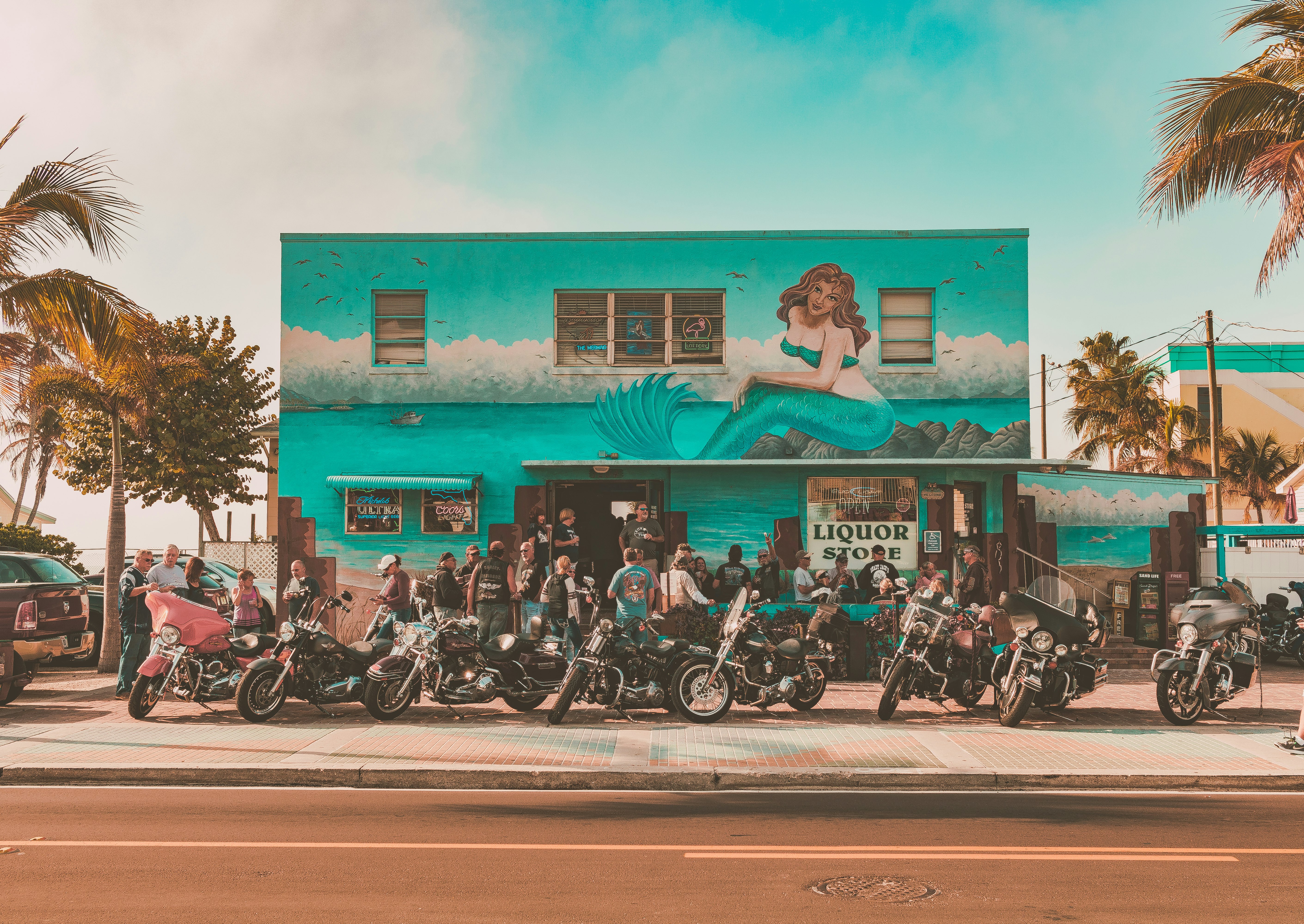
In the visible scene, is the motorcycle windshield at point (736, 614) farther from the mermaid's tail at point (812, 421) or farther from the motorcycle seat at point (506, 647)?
the mermaid's tail at point (812, 421)

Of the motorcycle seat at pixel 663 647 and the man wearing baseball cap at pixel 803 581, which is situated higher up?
the man wearing baseball cap at pixel 803 581

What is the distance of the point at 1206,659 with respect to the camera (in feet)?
35.5

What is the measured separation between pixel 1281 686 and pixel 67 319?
17.1 m

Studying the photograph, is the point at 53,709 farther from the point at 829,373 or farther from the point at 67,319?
the point at 829,373

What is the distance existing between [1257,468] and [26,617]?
142ft

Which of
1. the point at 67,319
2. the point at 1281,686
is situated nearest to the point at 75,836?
the point at 67,319

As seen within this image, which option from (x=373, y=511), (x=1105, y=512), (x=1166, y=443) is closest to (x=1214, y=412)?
(x=1166, y=443)

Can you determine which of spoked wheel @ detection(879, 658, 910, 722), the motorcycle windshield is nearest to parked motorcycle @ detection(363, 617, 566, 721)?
the motorcycle windshield

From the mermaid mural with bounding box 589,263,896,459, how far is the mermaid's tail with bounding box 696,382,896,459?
0.01 meters

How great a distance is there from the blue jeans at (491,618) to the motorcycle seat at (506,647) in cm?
171

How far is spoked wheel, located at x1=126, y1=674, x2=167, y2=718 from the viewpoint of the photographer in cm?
1103

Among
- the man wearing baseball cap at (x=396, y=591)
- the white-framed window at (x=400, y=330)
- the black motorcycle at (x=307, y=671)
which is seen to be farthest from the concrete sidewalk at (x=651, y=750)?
the white-framed window at (x=400, y=330)

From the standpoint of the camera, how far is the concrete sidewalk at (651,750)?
8.38 m

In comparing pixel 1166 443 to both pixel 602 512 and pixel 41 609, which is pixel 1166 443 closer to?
pixel 602 512
